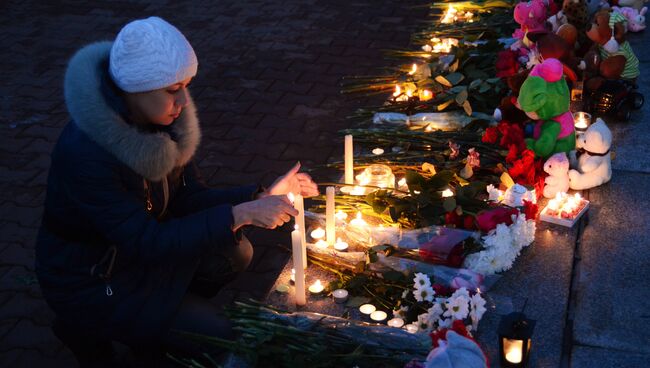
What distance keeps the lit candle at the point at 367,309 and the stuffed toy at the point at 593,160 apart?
1.50 metres

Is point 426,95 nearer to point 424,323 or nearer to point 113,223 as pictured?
point 424,323

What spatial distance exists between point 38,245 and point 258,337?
0.95m

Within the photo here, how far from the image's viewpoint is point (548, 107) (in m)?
3.90

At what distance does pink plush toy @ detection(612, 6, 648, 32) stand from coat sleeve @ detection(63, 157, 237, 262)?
4601 mm

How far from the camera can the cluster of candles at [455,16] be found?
21.7 feet

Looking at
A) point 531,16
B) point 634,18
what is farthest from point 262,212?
point 634,18

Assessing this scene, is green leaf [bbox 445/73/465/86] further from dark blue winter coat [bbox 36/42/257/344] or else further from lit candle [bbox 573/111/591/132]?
dark blue winter coat [bbox 36/42/257/344]

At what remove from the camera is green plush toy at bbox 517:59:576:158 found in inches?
153

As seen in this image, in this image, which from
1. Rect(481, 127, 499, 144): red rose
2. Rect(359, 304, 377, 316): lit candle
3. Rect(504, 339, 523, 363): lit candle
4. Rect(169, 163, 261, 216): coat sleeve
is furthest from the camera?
Rect(481, 127, 499, 144): red rose

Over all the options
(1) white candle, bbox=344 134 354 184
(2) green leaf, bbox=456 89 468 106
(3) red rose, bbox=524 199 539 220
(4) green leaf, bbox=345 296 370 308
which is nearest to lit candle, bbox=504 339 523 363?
(4) green leaf, bbox=345 296 370 308

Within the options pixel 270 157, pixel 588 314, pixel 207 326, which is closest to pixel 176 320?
pixel 207 326

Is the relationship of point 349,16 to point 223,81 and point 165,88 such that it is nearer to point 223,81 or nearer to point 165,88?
point 223,81

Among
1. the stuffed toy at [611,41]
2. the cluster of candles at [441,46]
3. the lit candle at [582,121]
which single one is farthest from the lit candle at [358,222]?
the cluster of candles at [441,46]

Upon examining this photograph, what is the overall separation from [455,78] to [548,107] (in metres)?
1.31
